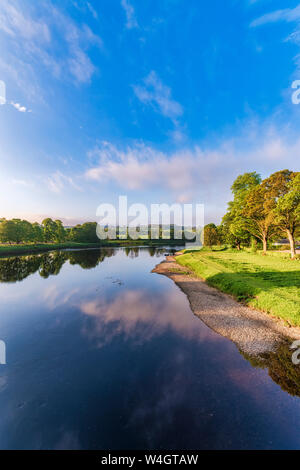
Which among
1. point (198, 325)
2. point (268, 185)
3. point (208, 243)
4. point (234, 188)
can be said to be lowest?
point (198, 325)

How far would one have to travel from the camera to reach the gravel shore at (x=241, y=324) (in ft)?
31.6

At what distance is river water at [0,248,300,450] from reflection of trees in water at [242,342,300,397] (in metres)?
0.05

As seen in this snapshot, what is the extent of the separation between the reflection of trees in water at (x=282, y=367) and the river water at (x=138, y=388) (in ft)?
0.15

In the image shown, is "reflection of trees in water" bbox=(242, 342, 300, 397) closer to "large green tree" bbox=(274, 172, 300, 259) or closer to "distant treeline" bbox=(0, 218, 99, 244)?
"large green tree" bbox=(274, 172, 300, 259)

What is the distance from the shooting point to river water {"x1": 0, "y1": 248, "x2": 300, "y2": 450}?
525cm

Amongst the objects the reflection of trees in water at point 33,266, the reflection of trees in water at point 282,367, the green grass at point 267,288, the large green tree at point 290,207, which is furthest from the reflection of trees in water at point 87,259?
the large green tree at point 290,207

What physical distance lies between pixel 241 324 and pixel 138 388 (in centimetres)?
880

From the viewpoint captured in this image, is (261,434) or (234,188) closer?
Result: (261,434)

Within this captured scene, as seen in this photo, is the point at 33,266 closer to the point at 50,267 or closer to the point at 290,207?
the point at 50,267

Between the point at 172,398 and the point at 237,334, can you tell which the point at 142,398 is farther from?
the point at 237,334

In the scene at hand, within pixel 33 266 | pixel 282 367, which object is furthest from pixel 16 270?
pixel 282 367
